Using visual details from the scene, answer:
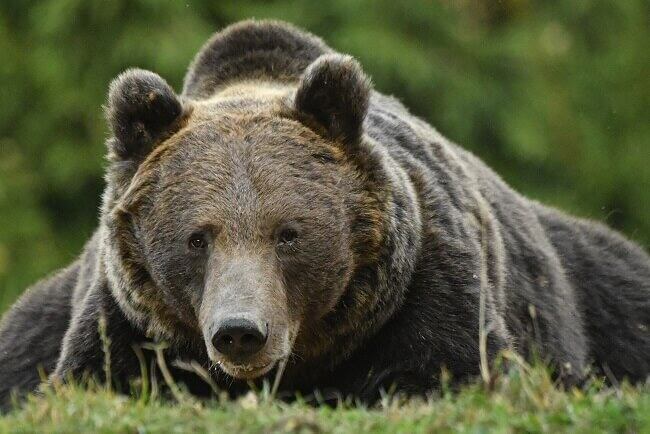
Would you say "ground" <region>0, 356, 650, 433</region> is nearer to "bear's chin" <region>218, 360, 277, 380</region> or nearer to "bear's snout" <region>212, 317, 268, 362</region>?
"bear's snout" <region>212, 317, 268, 362</region>

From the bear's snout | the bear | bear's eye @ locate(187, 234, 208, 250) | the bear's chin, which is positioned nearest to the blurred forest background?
the bear

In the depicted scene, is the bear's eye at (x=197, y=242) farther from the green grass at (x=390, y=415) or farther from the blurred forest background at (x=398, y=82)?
the blurred forest background at (x=398, y=82)

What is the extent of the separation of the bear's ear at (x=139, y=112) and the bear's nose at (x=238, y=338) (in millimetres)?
1370

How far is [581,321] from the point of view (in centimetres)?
798

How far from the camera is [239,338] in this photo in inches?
220

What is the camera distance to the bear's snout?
5.53m

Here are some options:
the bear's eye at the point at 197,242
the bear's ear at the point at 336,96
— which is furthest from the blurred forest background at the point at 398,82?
the bear's eye at the point at 197,242

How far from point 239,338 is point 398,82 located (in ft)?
39.8

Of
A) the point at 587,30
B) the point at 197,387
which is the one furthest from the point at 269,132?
the point at 587,30

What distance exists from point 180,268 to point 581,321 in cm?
276

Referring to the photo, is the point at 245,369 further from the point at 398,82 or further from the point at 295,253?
the point at 398,82

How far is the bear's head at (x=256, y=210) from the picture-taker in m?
6.11

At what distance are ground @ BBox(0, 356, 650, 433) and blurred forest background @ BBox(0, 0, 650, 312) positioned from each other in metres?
11.6

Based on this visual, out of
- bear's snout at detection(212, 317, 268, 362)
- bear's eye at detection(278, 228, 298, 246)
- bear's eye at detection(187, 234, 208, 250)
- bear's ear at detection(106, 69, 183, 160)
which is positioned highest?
bear's ear at detection(106, 69, 183, 160)
